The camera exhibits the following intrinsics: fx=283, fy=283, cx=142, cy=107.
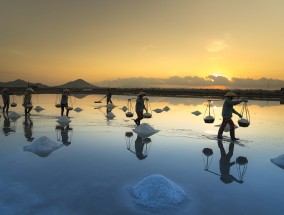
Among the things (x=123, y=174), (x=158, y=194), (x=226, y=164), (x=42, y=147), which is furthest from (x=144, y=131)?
(x=158, y=194)

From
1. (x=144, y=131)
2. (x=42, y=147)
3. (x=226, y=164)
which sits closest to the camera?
(x=226, y=164)

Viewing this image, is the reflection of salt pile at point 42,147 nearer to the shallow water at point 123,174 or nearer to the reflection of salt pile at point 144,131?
the shallow water at point 123,174

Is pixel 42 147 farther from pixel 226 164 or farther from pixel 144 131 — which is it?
pixel 226 164

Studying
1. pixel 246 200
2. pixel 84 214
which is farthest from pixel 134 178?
pixel 246 200

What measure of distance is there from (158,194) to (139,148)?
404 cm

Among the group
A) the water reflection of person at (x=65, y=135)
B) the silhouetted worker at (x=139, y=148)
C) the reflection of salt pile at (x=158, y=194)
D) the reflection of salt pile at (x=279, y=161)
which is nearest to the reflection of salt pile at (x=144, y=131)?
the silhouetted worker at (x=139, y=148)

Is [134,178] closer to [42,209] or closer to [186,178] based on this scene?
[186,178]

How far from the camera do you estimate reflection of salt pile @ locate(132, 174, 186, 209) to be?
4852 mm

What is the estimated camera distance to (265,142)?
33.7 feet

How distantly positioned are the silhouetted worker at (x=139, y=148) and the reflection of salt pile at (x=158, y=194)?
2567 millimetres

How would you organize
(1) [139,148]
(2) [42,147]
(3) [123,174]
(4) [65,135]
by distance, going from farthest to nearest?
(4) [65,135]
(1) [139,148]
(2) [42,147]
(3) [123,174]

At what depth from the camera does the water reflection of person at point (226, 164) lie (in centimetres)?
622

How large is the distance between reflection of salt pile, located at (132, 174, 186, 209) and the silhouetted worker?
257 cm

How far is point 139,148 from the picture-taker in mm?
9039
